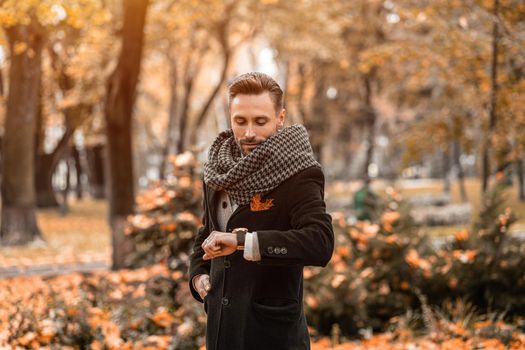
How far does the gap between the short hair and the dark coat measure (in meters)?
0.37

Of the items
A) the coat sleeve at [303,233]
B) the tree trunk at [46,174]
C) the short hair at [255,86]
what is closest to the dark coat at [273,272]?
the coat sleeve at [303,233]

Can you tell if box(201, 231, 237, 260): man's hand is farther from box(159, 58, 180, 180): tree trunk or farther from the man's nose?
box(159, 58, 180, 180): tree trunk

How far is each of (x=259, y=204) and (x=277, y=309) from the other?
42cm

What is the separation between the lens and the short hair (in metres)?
2.75

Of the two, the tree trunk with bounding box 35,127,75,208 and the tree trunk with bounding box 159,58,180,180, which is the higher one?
the tree trunk with bounding box 159,58,180,180

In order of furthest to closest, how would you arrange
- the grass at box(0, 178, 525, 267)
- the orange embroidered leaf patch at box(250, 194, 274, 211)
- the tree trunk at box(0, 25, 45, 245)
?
the tree trunk at box(0, 25, 45, 245) < the grass at box(0, 178, 525, 267) < the orange embroidered leaf patch at box(250, 194, 274, 211)

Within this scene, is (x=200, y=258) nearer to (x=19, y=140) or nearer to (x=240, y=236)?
(x=240, y=236)

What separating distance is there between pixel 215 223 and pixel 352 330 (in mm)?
4416

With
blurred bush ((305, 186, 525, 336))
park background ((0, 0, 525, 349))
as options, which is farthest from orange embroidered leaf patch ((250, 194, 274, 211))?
blurred bush ((305, 186, 525, 336))

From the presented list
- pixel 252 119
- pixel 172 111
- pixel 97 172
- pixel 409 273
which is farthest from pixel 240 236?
pixel 97 172

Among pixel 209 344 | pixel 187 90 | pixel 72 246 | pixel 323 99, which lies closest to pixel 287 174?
pixel 209 344

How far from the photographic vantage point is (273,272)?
9.03 feet

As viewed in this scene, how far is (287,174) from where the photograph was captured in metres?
2.63

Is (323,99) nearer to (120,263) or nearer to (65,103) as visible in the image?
(65,103)
